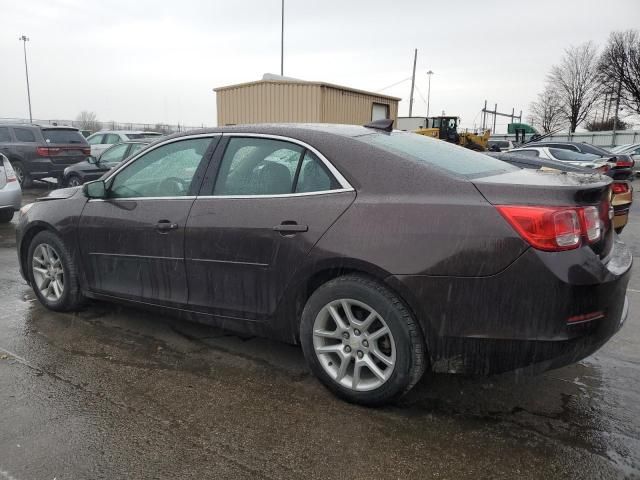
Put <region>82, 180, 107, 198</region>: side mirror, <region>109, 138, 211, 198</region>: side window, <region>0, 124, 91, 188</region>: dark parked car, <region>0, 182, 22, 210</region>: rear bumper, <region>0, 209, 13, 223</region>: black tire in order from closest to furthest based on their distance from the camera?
<region>109, 138, 211, 198</region>: side window
<region>82, 180, 107, 198</region>: side mirror
<region>0, 182, 22, 210</region>: rear bumper
<region>0, 209, 13, 223</region>: black tire
<region>0, 124, 91, 188</region>: dark parked car

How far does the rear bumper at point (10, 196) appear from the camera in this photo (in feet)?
28.3

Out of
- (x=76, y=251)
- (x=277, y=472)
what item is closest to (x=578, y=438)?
(x=277, y=472)

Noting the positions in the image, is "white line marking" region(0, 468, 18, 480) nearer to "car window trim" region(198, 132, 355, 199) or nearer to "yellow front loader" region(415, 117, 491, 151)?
"car window trim" region(198, 132, 355, 199)

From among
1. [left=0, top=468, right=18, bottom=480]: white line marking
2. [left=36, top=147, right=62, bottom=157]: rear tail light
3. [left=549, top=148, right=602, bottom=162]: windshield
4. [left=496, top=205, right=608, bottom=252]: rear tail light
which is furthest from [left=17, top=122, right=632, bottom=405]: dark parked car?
[left=549, top=148, right=602, bottom=162]: windshield

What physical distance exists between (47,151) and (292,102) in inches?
316

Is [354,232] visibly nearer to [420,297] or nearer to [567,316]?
[420,297]

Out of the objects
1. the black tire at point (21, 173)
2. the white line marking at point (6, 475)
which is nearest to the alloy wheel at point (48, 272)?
the white line marking at point (6, 475)

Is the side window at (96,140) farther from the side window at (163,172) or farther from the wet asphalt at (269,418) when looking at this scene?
the wet asphalt at (269,418)

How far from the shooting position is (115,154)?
1272 centimetres

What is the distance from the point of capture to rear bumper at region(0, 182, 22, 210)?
8.63m

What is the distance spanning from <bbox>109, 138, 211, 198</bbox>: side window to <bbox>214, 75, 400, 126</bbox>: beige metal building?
1457cm

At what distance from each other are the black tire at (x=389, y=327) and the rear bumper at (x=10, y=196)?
7647mm

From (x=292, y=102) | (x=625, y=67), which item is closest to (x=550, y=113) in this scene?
(x=625, y=67)

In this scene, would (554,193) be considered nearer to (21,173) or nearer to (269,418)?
(269,418)
